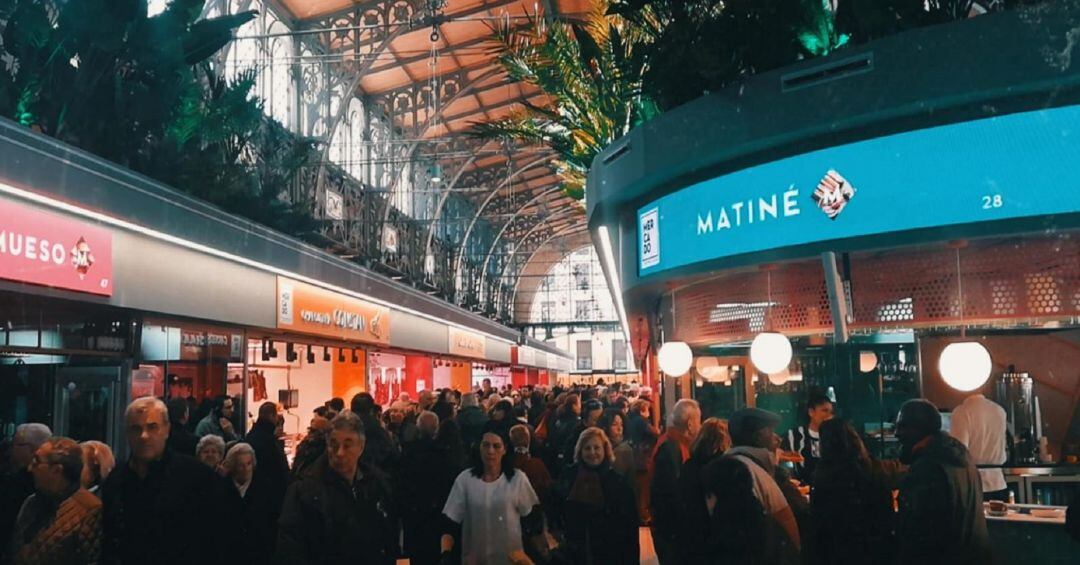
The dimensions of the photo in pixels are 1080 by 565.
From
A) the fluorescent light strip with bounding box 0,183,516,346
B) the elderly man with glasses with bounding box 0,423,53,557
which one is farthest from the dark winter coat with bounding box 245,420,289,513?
the fluorescent light strip with bounding box 0,183,516,346

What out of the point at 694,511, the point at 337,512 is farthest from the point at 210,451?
the point at 694,511

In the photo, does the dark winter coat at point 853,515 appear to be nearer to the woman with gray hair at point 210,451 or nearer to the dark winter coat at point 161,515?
the dark winter coat at point 161,515

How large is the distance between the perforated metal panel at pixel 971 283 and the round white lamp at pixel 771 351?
2.63 ft

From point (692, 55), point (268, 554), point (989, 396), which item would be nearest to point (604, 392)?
point (989, 396)

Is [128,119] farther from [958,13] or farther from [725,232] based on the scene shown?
[958,13]

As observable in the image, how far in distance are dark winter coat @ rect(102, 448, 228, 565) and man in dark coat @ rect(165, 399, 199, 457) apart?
3079 millimetres

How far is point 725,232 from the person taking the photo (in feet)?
22.3

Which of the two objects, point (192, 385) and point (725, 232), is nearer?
point (725, 232)

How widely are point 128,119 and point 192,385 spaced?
9.50 feet

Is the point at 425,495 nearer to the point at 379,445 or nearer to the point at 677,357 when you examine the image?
the point at 379,445

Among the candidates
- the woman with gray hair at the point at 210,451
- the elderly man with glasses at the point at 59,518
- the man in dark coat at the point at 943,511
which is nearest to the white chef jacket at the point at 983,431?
the man in dark coat at the point at 943,511

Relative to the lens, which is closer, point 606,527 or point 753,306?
point 606,527

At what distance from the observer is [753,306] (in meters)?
8.27

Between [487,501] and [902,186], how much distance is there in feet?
9.69
